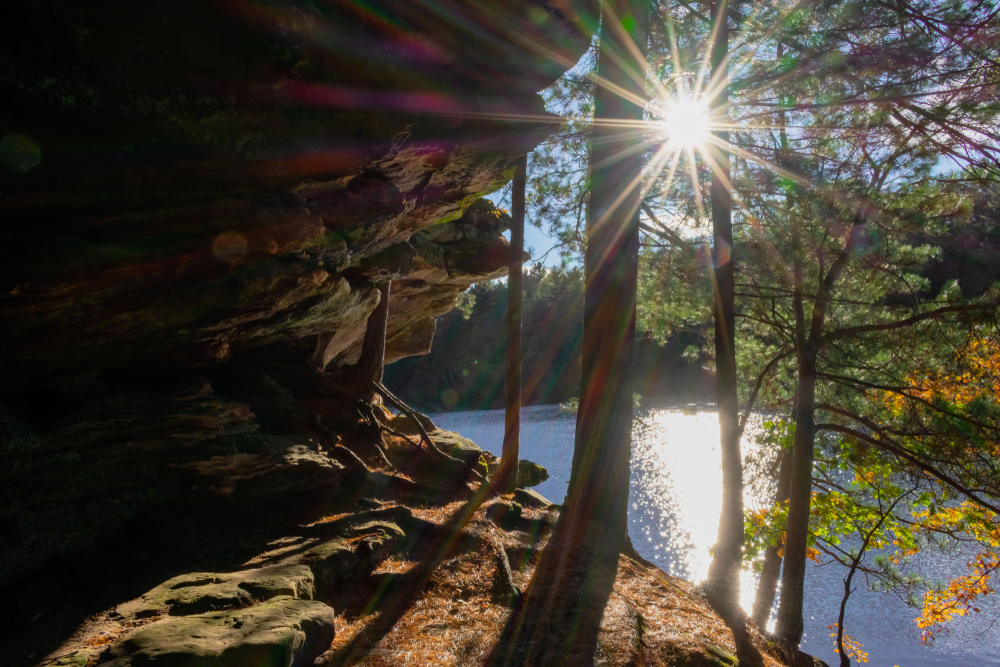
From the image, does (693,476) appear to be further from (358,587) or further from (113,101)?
(113,101)

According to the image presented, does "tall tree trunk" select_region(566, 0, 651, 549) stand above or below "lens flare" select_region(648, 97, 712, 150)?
below

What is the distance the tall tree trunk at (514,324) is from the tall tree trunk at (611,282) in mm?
2561

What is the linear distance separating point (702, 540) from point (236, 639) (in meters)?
17.3

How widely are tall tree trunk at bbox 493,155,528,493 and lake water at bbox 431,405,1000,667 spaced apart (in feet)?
8.14

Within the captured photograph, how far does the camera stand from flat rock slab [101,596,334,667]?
2.62 metres

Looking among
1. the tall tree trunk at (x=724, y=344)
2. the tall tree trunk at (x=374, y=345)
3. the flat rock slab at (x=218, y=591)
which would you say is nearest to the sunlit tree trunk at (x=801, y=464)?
the tall tree trunk at (x=724, y=344)

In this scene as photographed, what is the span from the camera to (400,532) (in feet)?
17.4

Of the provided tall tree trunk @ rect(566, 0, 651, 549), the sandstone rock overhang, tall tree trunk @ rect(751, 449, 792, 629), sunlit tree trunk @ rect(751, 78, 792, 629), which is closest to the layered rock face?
the sandstone rock overhang

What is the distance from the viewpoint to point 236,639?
278cm

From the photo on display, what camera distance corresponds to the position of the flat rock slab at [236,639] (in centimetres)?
262

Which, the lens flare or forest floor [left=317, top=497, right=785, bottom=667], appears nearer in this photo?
forest floor [left=317, top=497, right=785, bottom=667]

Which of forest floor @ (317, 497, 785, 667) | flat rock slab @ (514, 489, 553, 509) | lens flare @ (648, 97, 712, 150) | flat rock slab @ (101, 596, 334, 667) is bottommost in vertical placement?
forest floor @ (317, 497, 785, 667)

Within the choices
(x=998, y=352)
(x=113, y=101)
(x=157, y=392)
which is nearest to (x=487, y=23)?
(x=113, y=101)

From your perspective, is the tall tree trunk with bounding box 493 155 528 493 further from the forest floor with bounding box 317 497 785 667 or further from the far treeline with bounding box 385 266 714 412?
the far treeline with bounding box 385 266 714 412
